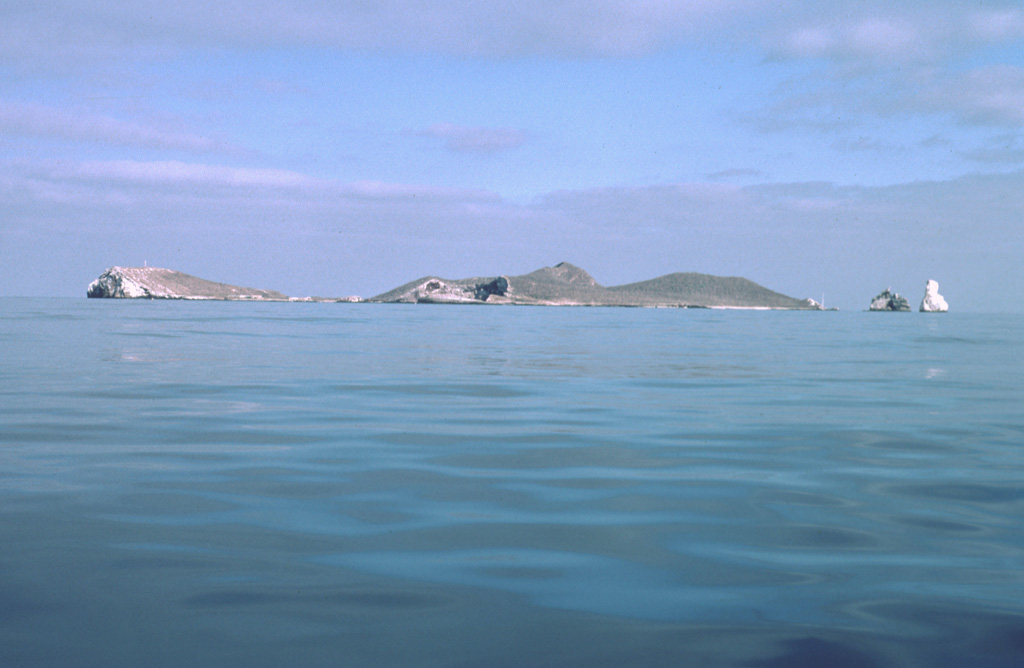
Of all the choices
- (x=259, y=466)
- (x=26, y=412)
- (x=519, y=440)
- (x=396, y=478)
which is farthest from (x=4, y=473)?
(x=519, y=440)

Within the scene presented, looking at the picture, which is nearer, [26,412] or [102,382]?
[26,412]

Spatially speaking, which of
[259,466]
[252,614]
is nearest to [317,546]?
[252,614]

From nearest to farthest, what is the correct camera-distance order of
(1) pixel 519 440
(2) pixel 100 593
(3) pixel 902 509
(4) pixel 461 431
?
(2) pixel 100 593
(3) pixel 902 509
(1) pixel 519 440
(4) pixel 461 431

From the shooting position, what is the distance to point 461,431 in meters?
11.8

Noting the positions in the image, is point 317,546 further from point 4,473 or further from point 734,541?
point 4,473

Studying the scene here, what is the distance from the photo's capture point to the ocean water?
4.47 meters

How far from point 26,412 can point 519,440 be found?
8.34 meters

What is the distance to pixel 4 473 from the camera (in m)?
8.40

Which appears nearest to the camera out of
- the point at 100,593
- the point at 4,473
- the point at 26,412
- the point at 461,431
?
the point at 100,593

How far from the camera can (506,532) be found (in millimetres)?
6535

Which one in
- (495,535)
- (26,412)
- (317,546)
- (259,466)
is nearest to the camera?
(317,546)

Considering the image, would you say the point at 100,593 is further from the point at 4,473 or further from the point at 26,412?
the point at 26,412

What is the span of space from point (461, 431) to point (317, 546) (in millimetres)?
5801

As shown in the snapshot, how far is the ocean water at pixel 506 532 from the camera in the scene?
447 cm
